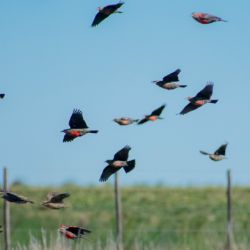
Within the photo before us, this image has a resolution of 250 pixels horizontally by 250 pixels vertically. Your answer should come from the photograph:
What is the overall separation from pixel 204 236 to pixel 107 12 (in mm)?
8325

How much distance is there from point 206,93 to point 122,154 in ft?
2.39

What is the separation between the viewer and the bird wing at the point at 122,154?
7340mm

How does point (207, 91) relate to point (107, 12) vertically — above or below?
below

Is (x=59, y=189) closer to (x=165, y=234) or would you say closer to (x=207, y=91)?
(x=165, y=234)

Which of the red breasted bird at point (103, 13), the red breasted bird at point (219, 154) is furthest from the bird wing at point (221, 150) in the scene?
the red breasted bird at point (103, 13)

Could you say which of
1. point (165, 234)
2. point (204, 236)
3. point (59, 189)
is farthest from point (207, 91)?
point (59, 189)

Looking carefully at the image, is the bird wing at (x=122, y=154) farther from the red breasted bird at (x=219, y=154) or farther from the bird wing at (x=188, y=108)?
the red breasted bird at (x=219, y=154)

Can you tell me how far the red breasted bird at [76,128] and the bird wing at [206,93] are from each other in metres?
0.81

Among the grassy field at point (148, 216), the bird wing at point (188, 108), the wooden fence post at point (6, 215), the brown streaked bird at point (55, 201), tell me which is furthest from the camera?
the grassy field at point (148, 216)

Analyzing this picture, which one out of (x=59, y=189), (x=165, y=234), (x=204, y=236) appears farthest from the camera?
(x=59, y=189)

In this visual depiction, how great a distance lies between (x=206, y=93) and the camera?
7508mm

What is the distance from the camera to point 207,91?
750 cm

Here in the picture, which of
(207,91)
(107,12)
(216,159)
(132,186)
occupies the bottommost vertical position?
(132,186)

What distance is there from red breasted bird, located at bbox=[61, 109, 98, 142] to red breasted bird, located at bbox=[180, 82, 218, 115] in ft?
2.17
